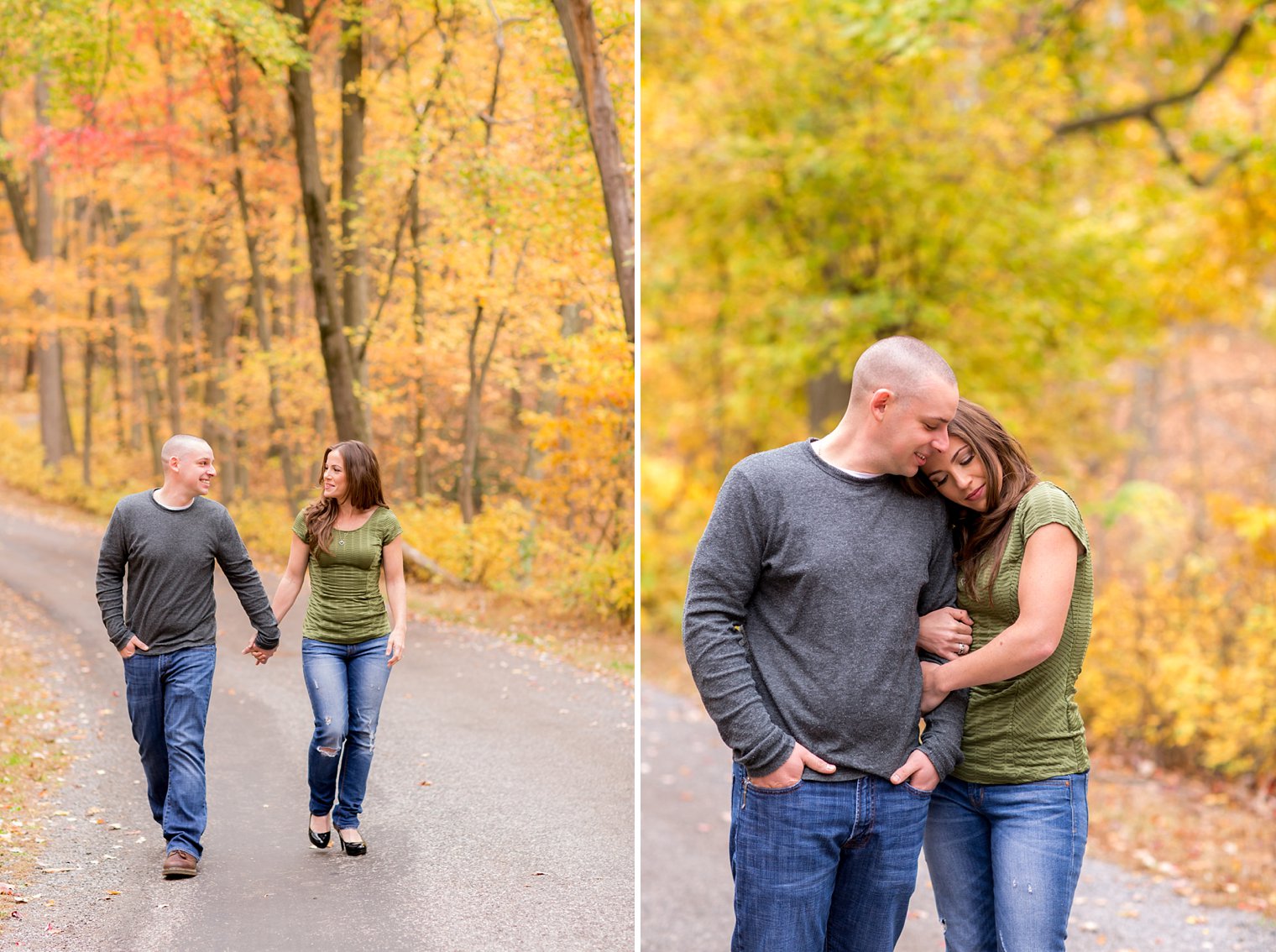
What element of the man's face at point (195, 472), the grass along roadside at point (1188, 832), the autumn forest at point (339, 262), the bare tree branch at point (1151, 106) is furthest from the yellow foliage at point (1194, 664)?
the man's face at point (195, 472)

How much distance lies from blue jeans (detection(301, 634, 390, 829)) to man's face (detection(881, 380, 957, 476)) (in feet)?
5.22

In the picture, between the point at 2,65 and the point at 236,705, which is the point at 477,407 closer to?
the point at 236,705

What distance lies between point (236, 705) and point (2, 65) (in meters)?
1.69

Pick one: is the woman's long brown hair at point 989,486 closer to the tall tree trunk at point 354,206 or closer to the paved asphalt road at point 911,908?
the tall tree trunk at point 354,206

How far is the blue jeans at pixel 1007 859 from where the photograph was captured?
2199mm

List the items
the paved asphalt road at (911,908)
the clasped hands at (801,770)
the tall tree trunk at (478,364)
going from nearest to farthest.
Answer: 1. the clasped hands at (801,770)
2. the tall tree trunk at (478,364)
3. the paved asphalt road at (911,908)

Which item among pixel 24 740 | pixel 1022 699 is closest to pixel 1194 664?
pixel 1022 699

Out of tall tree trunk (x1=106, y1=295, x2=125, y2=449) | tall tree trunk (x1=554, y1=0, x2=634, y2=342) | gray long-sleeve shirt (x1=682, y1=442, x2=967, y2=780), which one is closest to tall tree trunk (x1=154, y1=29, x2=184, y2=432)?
tall tree trunk (x1=106, y1=295, x2=125, y2=449)

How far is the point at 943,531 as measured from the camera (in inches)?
88.3

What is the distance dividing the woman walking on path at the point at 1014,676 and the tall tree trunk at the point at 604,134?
1.75m

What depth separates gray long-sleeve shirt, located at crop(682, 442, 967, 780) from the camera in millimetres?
2059

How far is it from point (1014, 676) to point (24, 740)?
2.16 metres

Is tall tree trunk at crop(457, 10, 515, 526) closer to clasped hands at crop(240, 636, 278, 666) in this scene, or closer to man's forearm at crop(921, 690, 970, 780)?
clasped hands at crop(240, 636, 278, 666)

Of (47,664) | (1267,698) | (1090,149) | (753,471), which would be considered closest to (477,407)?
(47,664)
